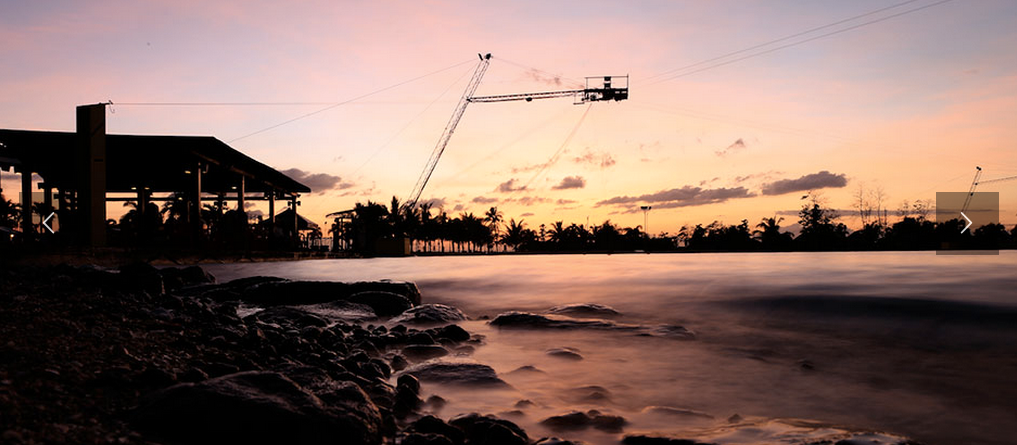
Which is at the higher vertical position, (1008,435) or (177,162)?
(177,162)

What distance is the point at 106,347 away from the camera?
147 inches

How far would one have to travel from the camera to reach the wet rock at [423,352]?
542 cm

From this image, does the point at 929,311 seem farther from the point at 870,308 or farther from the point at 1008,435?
the point at 1008,435

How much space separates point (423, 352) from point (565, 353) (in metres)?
1.48

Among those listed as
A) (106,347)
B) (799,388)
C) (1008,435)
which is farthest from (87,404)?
(1008,435)

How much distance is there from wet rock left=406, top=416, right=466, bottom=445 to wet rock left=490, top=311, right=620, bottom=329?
181 inches

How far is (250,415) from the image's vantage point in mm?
2662

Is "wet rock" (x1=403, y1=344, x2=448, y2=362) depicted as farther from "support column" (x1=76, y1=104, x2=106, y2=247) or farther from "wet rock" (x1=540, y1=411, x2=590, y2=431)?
"support column" (x1=76, y1=104, x2=106, y2=247)

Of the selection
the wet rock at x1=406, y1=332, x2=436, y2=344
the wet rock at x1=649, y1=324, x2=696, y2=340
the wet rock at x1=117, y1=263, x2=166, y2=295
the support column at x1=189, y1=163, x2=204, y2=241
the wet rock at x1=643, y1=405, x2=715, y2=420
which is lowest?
the wet rock at x1=649, y1=324, x2=696, y2=340

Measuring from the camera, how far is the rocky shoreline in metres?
2.57

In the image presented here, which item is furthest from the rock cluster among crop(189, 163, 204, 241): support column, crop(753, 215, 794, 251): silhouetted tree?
crop(753, 215, 794, 251): silhouetted tree

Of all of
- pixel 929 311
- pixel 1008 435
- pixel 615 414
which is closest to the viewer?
pixel 1008 435

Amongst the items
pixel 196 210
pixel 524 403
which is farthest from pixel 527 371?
pixel 196 210

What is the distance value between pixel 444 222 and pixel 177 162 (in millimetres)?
68532
